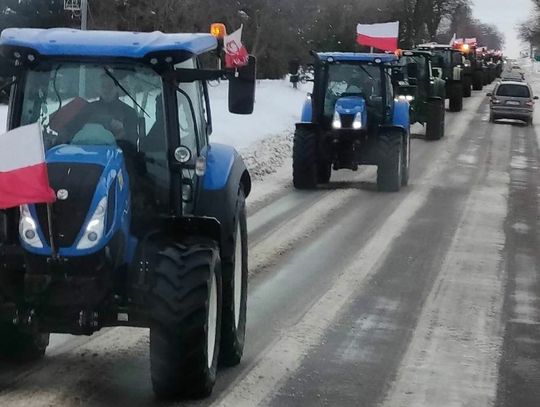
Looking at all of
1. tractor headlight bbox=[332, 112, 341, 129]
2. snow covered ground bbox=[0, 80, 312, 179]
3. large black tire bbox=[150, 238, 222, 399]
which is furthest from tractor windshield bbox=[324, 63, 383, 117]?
large black tire bbox=[150, 238, 222, 399]

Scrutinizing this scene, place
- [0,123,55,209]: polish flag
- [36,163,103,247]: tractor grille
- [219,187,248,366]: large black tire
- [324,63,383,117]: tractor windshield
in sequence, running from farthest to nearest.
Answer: [324,63,383,117]: tractor windshield
[219,187,248,366]: large black tire
[36,163,103,247]: tractor grille
[0,123,55,209]: polish flag

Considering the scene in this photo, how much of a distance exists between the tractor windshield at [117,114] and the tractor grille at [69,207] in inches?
23.9

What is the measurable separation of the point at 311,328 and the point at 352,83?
10.5 m

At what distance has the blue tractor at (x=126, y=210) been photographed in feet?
18.6

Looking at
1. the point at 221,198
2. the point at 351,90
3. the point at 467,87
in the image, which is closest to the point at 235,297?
the point at 221,198

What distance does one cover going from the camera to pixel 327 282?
10.4 metres

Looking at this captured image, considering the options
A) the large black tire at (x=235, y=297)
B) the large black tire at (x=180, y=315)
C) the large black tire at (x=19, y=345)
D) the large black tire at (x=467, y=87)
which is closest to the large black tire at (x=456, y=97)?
the large black tire at (x=467, y=87)

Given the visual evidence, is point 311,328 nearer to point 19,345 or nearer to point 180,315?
point 19,345

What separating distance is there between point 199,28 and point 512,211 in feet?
81.6

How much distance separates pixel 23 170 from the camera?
5383mm

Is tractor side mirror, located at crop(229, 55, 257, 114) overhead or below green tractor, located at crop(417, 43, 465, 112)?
overhead

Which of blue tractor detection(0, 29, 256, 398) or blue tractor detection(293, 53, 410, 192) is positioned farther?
blue tractor detection(293, 53, 410, 192)

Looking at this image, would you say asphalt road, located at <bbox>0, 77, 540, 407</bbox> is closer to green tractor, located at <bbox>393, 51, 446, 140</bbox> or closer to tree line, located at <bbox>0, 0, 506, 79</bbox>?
green tractor, located at <bbox>393, 51, 446, 140</bbox>

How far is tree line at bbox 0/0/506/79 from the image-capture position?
3594 cm
